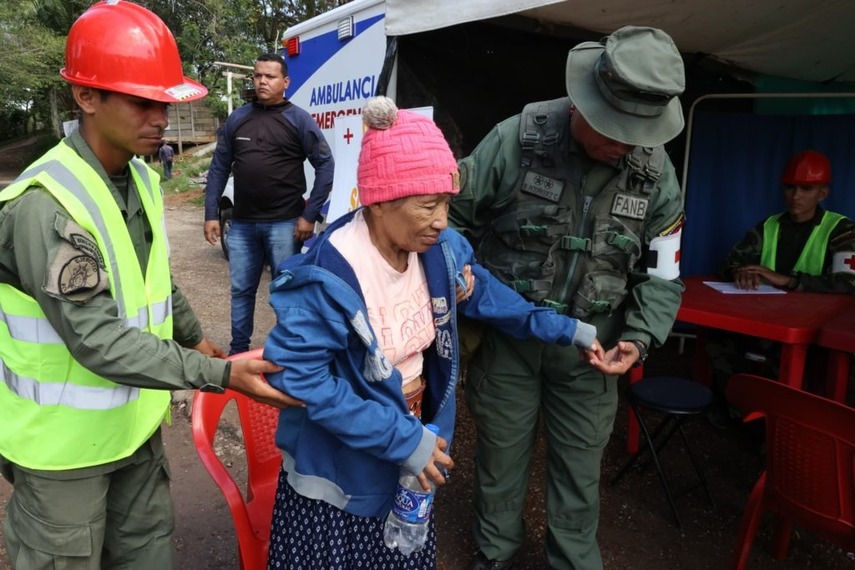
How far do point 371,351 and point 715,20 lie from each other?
3312mm

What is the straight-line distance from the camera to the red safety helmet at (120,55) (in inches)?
54.6

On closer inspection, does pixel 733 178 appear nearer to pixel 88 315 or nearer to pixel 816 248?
pixel 816 248

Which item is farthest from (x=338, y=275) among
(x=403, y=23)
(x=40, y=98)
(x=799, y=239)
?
(x=40, y=98)

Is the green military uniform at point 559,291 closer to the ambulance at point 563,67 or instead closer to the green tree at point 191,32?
the ambulance at point 563,67

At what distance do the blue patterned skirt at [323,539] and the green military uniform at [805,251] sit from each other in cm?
305

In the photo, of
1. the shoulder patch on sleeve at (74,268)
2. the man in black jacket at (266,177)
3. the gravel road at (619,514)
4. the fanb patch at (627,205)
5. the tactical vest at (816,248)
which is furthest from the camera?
the man in black jacket at (266,177)

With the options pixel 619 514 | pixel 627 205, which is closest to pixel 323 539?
pixel 627 205

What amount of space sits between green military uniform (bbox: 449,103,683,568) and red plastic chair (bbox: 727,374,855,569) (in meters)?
0.38

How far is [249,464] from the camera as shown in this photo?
6.74ft

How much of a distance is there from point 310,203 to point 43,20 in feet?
85.8

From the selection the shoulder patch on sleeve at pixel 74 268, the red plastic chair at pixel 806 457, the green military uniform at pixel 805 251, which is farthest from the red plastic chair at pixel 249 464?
the green military uniform at pixel 805 251

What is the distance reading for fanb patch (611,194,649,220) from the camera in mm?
1962

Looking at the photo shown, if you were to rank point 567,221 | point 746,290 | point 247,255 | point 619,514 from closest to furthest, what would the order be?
point 567,221, point 619,514, point 746,290, point 247,255

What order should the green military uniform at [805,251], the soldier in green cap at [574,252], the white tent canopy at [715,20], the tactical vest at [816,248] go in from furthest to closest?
the tactical vest at [816,248] < the green military uniform at [805,251] < the white tent canopy at [715,20] < the soldier in green cap at [574,252]
